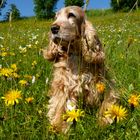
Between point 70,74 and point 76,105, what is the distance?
36 centimetres

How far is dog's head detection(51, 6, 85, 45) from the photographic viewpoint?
15.1 feet

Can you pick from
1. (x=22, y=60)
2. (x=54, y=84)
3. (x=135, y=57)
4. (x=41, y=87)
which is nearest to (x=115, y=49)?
(x=135, y=57)

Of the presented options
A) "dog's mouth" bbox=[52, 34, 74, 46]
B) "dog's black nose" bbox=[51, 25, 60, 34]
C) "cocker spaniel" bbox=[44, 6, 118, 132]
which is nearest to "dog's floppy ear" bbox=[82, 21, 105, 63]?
"cocker spaniel" bbox=[44, 6, 118, 132]

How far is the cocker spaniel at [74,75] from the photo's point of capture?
4699 millimetres

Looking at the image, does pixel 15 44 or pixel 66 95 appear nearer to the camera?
pixel 66 95

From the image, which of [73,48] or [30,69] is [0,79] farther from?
[30,69]

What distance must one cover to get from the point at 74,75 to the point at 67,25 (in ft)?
1.66

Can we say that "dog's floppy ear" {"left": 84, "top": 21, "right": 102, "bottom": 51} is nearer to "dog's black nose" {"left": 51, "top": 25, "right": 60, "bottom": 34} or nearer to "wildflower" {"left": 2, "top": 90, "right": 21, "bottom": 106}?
"dog's black nose" {"left": 51, "top": 25, "right": 60, "bottom": 34}

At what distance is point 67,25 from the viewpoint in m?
4.89

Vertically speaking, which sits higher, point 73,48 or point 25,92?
point 73,48

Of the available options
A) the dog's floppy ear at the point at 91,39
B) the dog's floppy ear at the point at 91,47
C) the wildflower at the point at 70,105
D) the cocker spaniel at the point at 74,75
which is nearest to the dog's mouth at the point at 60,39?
the cocker spaniel at the point at 74,75

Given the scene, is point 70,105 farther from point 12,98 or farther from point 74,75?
point 12,98

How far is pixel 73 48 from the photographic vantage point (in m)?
4.98

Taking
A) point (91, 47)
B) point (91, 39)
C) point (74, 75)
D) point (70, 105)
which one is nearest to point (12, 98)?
point (70, 105)
